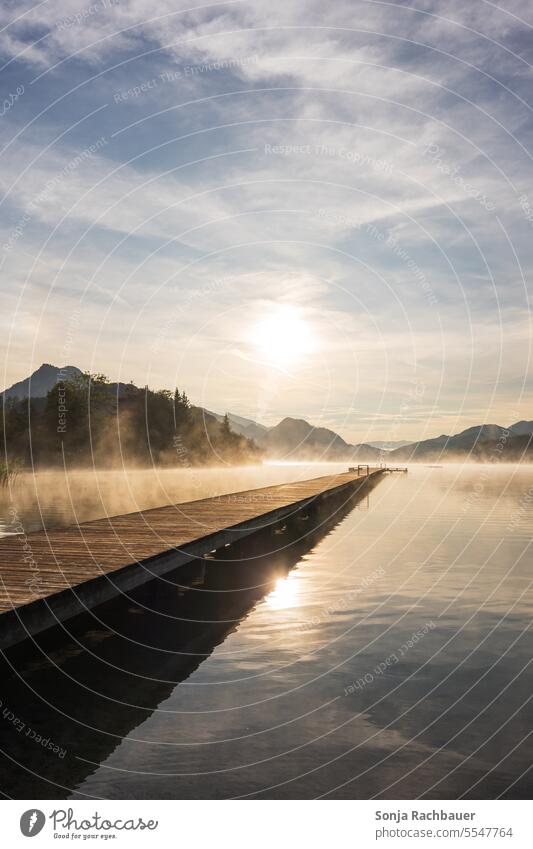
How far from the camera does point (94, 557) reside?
47.1 feet

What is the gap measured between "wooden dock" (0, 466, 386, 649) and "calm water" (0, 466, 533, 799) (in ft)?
3.27

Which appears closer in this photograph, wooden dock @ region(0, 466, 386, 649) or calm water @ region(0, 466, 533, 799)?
calm water @ region(0, 466, 533, 799)

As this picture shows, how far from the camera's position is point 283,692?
10.7 meters

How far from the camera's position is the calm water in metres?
7.85

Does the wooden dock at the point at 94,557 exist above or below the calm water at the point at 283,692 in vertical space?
above

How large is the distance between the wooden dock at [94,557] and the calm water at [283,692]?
1.00 m

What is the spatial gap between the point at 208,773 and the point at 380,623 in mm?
7940

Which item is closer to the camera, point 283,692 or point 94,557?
point 283,692

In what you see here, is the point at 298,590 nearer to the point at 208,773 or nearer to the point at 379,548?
the point at 379,548

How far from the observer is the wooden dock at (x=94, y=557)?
10.3 metres

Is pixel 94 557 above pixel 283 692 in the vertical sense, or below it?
above

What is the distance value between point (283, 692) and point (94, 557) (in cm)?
546

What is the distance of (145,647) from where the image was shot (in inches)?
534
